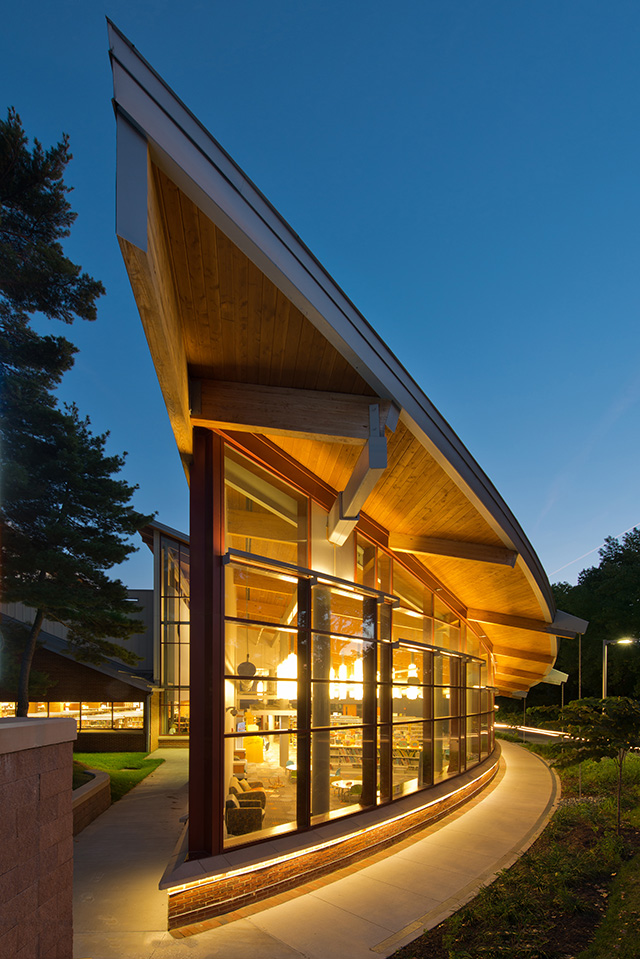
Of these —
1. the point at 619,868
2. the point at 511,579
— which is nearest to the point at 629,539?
the point at 511,579

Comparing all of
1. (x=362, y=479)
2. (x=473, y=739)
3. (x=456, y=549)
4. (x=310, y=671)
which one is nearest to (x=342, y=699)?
(x=310, y=671)

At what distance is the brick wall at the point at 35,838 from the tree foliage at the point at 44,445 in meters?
10.2

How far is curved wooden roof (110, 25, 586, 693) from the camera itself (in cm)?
491

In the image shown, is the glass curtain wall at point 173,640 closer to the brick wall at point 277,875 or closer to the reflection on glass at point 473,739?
the reflection on glass at point 473,739

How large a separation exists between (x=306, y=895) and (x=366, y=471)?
5507 millimetres

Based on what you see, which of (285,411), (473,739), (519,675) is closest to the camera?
(285,411)

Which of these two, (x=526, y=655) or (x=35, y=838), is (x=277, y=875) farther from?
(x=526, y=655)

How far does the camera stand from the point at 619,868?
9.95m

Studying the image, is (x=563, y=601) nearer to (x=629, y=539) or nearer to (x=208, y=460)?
(x=629, y=539)

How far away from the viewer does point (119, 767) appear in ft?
75.0

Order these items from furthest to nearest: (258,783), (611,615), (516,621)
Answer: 1. (611,615)
2. (516,621)
3. (258,783)

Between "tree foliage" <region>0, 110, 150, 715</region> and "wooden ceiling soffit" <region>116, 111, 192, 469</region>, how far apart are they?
29.3ft

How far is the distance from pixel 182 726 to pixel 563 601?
43.7m

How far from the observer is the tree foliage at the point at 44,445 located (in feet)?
48.8
